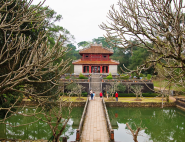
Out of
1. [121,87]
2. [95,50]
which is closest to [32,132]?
[121,87]

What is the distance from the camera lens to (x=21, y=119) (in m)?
13.1

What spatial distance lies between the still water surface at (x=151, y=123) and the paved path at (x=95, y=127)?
3.96 feet

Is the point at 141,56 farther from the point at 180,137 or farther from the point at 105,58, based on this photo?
the point at 180,137

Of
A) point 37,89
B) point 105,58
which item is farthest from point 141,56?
point 37,89

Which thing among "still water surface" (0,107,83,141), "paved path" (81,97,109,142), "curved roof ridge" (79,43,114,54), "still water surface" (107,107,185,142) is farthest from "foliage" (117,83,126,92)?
"curved roof ridge" (79,43,114,54)

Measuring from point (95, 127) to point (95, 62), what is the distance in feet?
65.3

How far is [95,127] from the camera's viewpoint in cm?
896

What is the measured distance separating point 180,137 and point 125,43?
30.5ft

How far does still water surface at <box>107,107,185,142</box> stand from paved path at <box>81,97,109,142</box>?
3.96 feet

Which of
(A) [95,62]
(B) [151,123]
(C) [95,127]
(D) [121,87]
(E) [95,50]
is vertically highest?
(E) [95,50]


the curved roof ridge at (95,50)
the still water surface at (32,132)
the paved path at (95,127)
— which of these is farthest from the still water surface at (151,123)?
the curved roof ridge at (95,50)

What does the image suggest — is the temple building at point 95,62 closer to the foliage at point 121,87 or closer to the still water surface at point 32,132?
the foliage at point 121,87

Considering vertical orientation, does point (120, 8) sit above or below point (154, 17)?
above

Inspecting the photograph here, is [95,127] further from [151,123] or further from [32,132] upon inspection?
[151,123]
